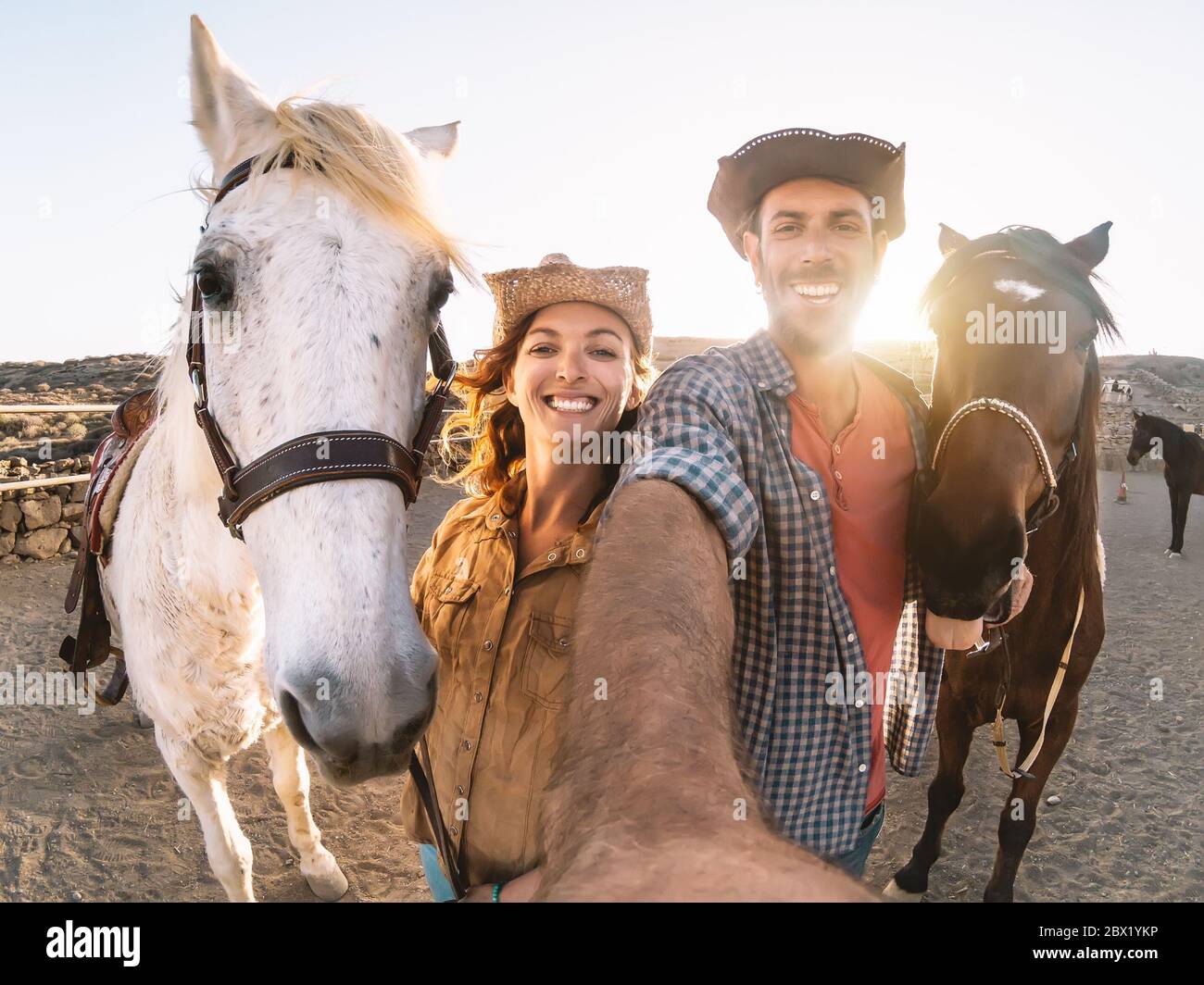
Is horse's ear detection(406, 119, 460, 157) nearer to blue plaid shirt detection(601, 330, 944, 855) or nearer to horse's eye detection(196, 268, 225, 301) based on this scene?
horse's eye detection(196, 268, 225, 301)

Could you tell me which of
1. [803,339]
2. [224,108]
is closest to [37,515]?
[224,108]

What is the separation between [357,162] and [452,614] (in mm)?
1243

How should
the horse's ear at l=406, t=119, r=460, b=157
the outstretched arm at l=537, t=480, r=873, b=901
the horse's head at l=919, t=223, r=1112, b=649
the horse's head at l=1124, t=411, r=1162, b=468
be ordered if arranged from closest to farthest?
1. the outstretched arm at l=537, t=480, r=873, b=901
2. the horse's head at l=919, t=223, r=1112, b=649
3. the horse's ear at l=406, t=119, r=460, b=157
4. the horse's head at l=1124, t=411, r=1162, b=468

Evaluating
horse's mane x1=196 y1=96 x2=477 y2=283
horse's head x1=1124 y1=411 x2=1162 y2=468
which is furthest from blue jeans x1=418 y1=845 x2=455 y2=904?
horse's head x1=1124 y1=411 x2=1162 y2=468

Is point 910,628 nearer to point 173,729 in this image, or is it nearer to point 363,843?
point 173,729

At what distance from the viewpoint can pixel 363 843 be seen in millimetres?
3709

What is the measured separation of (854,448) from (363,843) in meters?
3.67

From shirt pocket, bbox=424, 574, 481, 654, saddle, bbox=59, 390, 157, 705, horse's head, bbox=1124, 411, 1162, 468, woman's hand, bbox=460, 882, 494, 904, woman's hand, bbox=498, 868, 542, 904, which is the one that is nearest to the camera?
woman's hand, bbox=498, 868, 542, 904

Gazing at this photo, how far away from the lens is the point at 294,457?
51.7 inches

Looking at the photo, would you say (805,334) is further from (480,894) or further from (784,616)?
(480,894)

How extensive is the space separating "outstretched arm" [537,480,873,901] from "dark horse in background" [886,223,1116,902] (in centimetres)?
90

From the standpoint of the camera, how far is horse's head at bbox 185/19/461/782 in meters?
1.19

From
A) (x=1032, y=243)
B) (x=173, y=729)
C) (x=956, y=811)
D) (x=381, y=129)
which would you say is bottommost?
(x=956, y=811)

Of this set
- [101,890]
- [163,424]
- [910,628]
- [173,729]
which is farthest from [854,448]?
[101,890]
